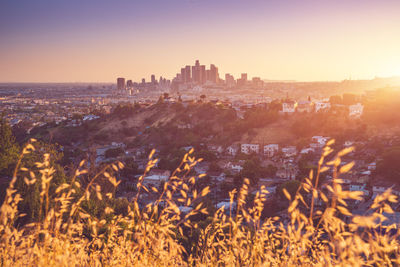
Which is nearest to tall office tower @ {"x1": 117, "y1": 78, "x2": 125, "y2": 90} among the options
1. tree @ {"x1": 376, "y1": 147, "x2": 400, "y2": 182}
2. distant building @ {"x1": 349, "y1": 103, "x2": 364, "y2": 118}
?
distant building @ {"x1": 349, "y1": 103, "x2": 364, "y2": 118}

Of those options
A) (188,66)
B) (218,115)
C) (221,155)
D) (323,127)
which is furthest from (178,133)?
(188,66)

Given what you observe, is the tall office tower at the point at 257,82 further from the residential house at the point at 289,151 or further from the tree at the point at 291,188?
the tree at the point at 291,188

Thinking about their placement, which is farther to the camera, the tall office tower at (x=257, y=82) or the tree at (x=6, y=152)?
the tall office tower at (x=257, y=82)

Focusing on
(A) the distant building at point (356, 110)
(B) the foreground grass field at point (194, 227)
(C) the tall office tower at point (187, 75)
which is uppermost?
(C) the tall office tower at point (187, 75)

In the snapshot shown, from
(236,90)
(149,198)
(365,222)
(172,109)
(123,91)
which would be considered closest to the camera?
(365,222)

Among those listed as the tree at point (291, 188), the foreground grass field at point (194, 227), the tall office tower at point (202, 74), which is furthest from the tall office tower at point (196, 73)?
the foreground grass field at point (194, 227)

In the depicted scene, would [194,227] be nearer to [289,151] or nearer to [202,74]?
[289,151]

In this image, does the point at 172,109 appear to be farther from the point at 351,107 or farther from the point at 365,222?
the point at 365,222

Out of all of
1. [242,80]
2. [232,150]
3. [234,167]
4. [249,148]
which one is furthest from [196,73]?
[234,167]
